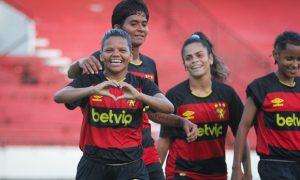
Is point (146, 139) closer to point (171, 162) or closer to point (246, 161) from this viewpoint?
point (171, 162)

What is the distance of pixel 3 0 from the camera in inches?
560

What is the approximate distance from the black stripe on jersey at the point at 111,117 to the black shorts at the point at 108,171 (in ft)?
0.79

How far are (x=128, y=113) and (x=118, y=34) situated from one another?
1.67ft

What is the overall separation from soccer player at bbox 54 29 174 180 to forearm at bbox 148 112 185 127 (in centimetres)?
72

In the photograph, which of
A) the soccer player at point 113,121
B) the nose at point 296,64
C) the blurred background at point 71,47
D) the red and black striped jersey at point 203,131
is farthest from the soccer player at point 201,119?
the blurred background at point 71,47

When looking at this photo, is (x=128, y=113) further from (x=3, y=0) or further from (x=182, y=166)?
(x=3, y=0)

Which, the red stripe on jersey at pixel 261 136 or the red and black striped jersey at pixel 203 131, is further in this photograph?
the red and black striped jersey at pixel 203 131

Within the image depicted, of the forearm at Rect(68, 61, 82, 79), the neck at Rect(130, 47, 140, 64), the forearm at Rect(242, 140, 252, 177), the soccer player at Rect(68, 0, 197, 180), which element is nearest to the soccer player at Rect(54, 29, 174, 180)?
the forearm at Rect(68, 61, 82, 79)

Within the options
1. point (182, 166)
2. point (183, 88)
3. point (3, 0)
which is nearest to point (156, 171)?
point (182, 166)

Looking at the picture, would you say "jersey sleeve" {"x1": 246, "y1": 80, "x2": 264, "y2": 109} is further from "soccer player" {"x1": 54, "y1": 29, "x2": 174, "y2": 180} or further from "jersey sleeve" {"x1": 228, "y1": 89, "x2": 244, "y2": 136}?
"soccer player" {"x1": 54, "y1": 29, "x2": 174, "y2": 180}

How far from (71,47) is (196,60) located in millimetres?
8476

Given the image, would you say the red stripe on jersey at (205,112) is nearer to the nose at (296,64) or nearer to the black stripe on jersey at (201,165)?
the black stripe on jersey at (201,165)

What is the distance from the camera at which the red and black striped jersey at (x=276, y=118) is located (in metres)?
5.00

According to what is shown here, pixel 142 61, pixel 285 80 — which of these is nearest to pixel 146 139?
pixel 142 61
